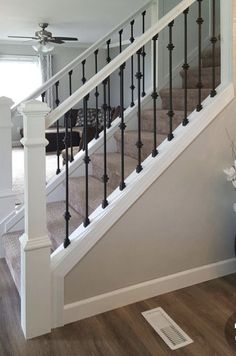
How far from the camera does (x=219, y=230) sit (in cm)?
260

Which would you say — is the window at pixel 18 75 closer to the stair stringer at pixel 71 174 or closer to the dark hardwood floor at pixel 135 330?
the stair stringer at pixel 71 174

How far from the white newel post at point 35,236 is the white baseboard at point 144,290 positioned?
187 millimetres

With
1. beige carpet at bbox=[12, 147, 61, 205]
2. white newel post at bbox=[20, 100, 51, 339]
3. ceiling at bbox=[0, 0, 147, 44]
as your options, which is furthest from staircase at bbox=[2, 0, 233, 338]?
ceiling at bbox=[0, 0, 147, 44]

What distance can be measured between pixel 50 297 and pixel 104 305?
1.24 feet

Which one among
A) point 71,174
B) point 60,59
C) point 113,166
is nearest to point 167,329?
point 113,166

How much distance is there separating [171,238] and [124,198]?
0.48m

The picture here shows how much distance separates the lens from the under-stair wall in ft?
7.12

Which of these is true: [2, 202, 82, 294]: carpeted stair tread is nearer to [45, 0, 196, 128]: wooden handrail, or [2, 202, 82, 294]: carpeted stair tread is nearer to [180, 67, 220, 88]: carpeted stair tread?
[45, 0, 196, 128]: wooden handrail

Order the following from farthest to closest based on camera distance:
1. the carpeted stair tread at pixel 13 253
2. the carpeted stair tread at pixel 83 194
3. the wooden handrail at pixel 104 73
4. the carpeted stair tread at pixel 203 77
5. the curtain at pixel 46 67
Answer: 1. the curtain at pixel 46 67
2. the carpeted stair tread at pixel 203 77
3. the carpeted stair tread at pixel 83 194
4. the carpeted stair tread at pixel 13 253
5. the wooden handrail at pixel 104 73

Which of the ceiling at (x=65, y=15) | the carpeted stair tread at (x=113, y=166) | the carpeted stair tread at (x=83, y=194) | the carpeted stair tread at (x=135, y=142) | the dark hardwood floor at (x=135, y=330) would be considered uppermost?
the ceiling at (x=65, y=15)

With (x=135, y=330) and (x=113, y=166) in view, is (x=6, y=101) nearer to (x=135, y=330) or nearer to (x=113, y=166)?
(x=113, y=166)

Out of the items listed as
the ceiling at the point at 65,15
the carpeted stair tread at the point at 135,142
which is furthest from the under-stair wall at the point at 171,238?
the ceiling at the point at 65,15

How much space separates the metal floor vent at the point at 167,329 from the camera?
1.92 m

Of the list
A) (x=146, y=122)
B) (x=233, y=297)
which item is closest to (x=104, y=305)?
(x=233, y=297)
